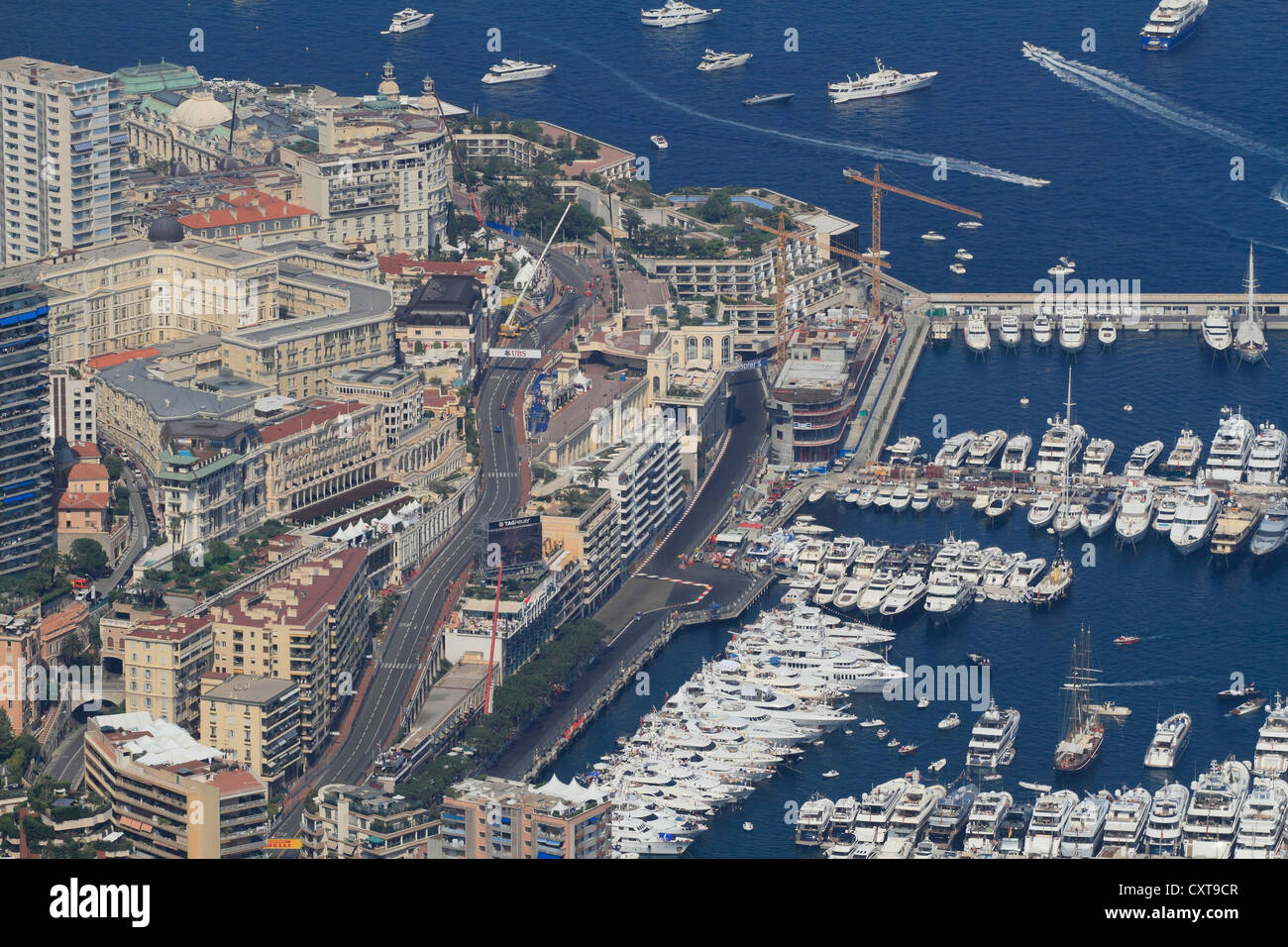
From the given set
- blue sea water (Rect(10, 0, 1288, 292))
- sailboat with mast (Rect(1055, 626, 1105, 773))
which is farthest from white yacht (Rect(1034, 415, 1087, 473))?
blue sea water (Rect(10, 0, 1288, 292))

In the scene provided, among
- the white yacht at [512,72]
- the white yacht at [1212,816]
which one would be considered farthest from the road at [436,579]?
the white yacht at [512,72]

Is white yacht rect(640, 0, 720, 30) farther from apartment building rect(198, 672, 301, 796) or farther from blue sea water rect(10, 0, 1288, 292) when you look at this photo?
apartment building rect(198, 672, 301, 796)

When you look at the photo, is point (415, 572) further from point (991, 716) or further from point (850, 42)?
point (850, 42)

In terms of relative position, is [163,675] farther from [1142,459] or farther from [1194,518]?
[1142,459]

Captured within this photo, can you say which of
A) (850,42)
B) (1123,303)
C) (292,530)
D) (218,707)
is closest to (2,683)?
(218,707)

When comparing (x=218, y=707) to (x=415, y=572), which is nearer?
(x=218, y=707)

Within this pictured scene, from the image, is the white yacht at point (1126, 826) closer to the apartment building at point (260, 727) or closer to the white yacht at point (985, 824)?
the white yacht at point (985, 824)
